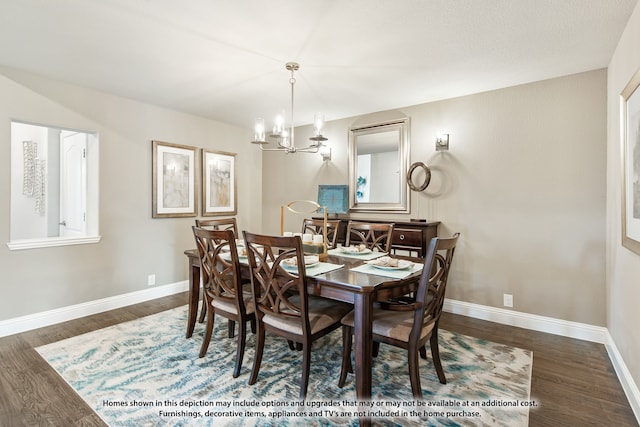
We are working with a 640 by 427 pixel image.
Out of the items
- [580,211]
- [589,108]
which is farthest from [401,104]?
[580,211]

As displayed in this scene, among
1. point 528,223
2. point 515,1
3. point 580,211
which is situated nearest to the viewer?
point 515,1

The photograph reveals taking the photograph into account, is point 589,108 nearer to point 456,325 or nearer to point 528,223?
point 528,223

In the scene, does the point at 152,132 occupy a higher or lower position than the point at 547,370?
higher

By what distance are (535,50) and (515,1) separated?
77cm

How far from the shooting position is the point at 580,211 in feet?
9.48

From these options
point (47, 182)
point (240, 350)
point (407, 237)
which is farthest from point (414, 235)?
point (47, 182)

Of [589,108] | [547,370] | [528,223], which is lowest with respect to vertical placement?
[547,370]

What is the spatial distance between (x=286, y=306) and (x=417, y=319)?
2.57 ft

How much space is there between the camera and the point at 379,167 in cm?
413

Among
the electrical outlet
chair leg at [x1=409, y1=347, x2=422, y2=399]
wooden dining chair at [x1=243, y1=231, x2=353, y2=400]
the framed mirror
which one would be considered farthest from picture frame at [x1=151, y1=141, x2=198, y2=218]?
the electrical outlet

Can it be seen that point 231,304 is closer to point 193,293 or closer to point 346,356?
point 193,293

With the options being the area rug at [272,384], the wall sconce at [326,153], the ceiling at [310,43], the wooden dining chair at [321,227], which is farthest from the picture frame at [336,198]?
the area rug at [272,384]

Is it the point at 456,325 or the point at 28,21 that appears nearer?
the point at 28,21

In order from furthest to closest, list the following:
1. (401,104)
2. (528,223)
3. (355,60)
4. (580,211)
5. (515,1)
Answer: (401,104), (528,223), (580,211), (355,60), (515,1)
